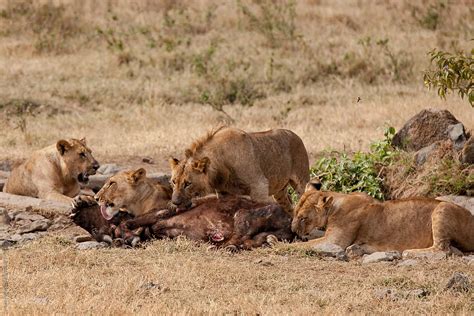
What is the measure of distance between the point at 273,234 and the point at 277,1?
18.2 metres

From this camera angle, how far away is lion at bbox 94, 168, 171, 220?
10.6 meters

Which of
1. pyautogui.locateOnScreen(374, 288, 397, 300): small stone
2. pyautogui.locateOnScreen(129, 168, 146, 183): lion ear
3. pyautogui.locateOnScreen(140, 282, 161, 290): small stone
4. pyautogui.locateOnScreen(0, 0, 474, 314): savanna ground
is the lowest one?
pyautogui.locateOnScreen(0, 0, 474, 314): savanna ground

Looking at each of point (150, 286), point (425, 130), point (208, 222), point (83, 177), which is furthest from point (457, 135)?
point (150, 286)

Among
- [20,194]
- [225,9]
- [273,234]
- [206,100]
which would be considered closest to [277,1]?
[225,9]

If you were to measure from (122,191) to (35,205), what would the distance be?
49.6 inches

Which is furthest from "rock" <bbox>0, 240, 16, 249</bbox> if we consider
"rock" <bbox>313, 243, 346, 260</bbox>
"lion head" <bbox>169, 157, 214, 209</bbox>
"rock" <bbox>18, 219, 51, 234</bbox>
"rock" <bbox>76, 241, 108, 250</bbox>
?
"rock" <bbox>313, 243, 346, 260</bbox>

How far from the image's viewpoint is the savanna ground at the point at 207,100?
796 cm

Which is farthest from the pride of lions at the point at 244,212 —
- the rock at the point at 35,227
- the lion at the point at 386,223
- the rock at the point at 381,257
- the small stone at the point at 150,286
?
the small stone at the point at 150,286

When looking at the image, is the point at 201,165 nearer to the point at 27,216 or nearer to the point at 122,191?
the point at 122,191

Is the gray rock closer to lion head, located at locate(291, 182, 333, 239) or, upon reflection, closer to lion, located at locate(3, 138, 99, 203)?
lion head, located at locate(291, 182, 333, 239)

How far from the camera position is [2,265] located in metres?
8.93

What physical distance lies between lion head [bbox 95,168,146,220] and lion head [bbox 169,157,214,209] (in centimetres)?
42

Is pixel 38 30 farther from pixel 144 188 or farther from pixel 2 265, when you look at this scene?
pixel 2 265

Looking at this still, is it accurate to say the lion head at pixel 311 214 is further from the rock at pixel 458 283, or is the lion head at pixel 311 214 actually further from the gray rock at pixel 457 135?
the gray rock at pixel 457 135
